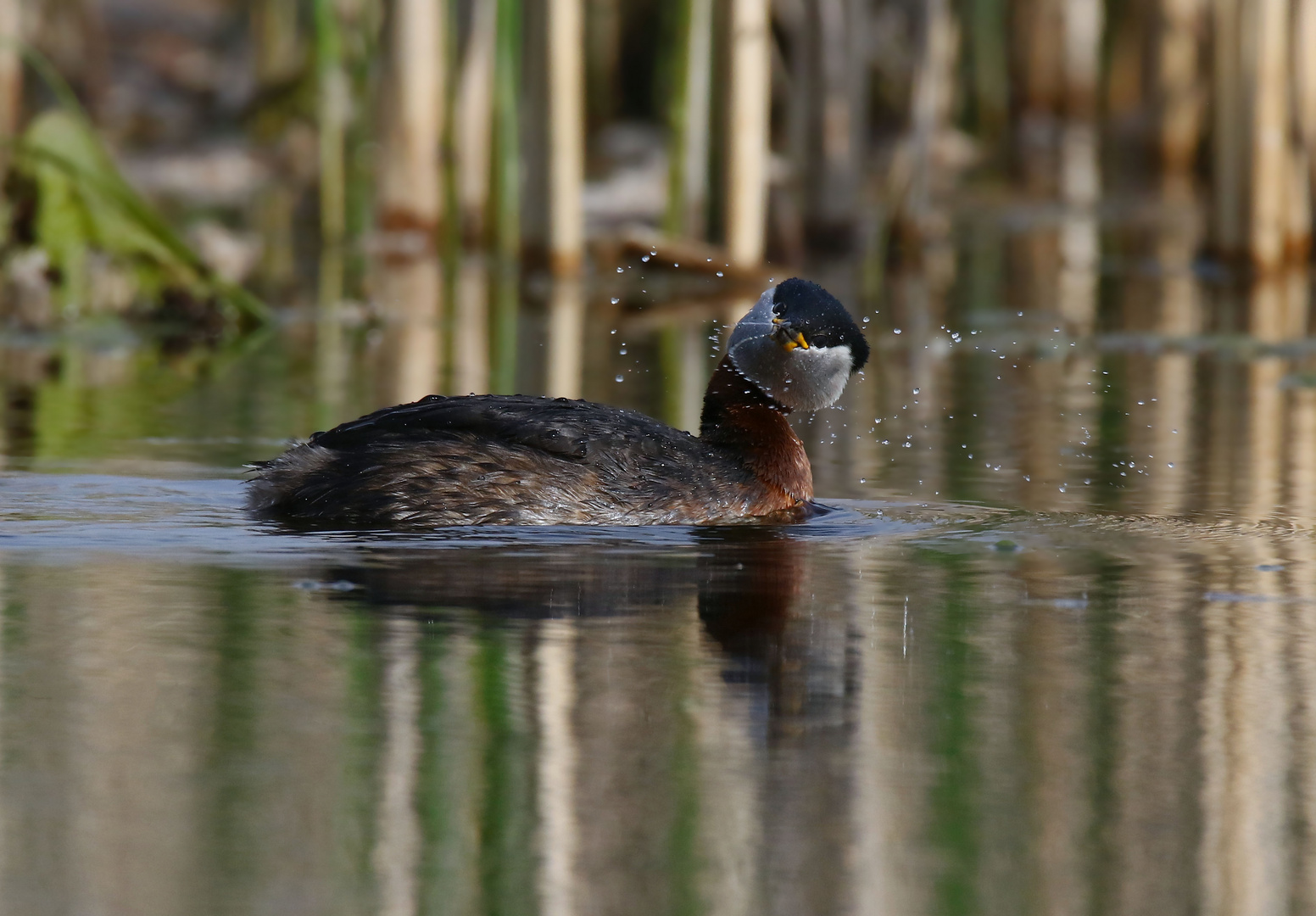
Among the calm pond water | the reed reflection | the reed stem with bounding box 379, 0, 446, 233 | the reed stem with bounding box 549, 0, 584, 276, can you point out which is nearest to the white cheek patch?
the calm pond water

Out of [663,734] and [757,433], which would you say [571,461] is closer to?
[757,433]

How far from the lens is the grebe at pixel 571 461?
7.68 meters

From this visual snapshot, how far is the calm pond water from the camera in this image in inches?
164

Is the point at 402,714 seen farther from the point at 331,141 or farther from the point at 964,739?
the point at 331,141

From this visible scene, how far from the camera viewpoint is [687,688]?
→ 216 inches

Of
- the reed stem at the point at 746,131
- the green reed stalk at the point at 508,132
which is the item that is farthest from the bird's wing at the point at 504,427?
the reed stem at the point at 746,131

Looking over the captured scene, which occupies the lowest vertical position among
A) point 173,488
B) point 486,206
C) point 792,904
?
point 792,904

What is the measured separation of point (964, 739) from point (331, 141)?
45.9 ft

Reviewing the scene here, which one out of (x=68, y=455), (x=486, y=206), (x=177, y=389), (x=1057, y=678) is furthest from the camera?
(x=486, y=206)

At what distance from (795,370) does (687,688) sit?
3071mm

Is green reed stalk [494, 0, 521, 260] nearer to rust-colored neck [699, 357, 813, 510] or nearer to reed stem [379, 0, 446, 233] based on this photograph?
reed stem [379, 0, 446, 233]

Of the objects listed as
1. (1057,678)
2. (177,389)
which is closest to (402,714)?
(1057,678)

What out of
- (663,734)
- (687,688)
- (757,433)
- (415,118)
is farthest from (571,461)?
(415,118)

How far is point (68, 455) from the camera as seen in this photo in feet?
29.9
